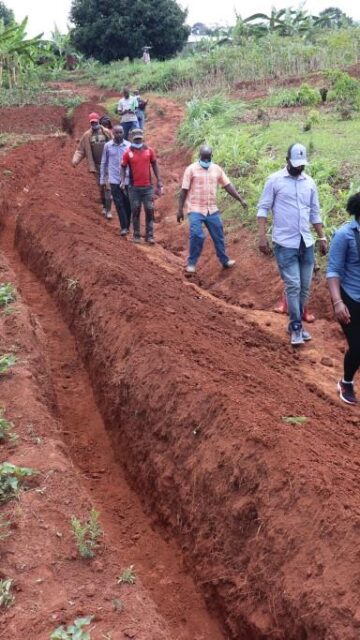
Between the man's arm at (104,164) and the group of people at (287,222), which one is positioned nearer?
the group of people at (287,222)

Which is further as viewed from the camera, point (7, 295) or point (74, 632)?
point (7, 295)

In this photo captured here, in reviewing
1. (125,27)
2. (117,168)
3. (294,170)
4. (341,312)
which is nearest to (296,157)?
(294,170)

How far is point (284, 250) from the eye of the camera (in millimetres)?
7023

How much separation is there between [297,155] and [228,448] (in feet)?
10.1

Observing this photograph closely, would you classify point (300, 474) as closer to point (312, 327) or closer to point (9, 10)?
point (312, 327)

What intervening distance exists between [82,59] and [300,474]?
40155 millimetres

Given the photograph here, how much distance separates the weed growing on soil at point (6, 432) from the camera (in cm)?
532

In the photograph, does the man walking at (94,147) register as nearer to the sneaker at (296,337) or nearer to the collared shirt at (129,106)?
the collared shirt at (129,106)

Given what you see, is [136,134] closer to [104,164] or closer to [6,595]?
[104,164]

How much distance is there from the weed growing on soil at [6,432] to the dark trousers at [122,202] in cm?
667

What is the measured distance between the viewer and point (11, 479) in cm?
471

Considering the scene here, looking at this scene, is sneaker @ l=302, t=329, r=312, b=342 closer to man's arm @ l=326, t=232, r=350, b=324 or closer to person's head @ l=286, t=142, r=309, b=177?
person's head @ l=286, t=142, r=309, b=177

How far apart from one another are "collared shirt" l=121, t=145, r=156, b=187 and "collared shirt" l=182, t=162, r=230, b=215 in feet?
4.84

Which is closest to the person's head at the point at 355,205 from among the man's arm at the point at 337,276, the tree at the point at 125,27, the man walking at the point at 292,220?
the man's arm at the point at 337,276
